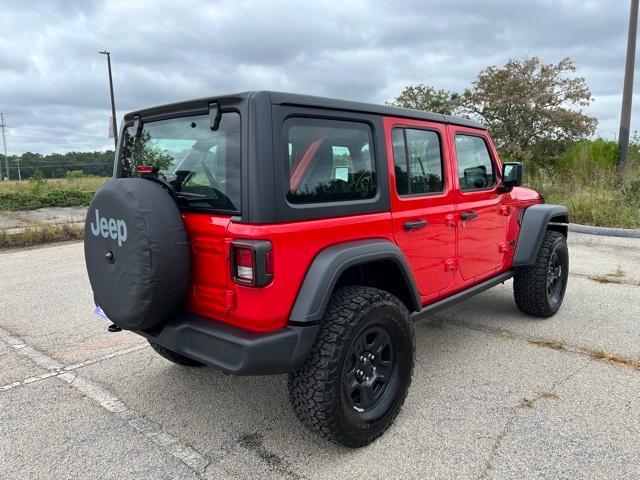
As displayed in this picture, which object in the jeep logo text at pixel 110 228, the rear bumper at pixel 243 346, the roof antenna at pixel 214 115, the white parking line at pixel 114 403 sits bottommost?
the white parking line at pixel 114 403

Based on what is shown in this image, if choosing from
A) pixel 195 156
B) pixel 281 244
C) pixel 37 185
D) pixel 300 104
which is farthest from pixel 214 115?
pixel 37 185

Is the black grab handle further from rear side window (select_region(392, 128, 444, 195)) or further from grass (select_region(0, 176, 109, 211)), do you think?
grass (select_region(0, 176, 109, 211))

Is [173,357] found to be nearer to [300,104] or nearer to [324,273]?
[324,273]

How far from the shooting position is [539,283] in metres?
4.21

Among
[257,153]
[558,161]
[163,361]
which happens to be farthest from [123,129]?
[558,161]

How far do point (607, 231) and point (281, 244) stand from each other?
8.79 metres

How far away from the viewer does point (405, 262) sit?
2.74 m

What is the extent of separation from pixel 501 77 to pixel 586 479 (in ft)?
Result: 60.7

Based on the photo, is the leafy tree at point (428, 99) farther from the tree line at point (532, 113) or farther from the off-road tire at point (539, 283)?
the off-road tire at point (539, 283)

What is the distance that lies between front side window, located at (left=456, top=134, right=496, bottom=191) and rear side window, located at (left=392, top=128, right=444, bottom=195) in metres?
0.30

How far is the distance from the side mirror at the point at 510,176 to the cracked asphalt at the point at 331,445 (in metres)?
1.27

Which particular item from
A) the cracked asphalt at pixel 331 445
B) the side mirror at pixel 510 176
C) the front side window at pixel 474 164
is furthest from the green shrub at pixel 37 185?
the side mirror at pixel 510 176

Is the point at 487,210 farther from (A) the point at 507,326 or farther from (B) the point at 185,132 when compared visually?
(B) the point at 185,132

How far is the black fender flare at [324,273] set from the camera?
225 centimetres
